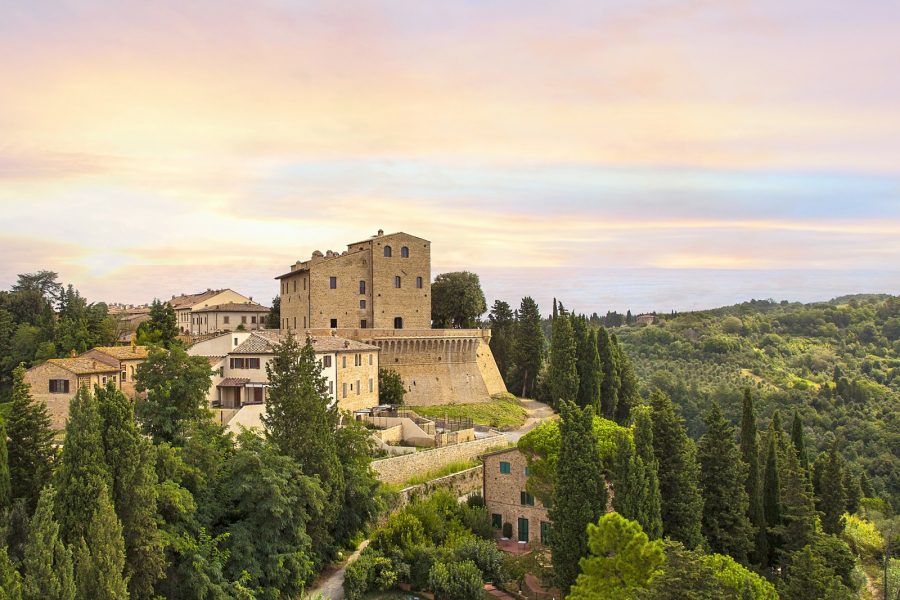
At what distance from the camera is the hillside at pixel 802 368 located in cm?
6762

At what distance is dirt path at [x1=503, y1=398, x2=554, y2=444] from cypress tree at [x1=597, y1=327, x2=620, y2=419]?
4.55m

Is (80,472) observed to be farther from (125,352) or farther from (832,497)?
(832,497)

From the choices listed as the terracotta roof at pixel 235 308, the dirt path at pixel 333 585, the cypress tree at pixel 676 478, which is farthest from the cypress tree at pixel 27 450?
the terracotta roof at pixel 235 308

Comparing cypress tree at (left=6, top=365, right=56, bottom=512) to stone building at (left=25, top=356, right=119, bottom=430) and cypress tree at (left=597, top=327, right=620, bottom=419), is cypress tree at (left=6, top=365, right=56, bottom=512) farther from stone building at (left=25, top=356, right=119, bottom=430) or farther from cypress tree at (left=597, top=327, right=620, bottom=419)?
cypress tree at (left=597, top=327, right=620, bottom=419)

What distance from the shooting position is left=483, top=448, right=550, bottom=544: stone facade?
31250 mm

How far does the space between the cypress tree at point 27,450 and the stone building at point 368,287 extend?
3018 cm

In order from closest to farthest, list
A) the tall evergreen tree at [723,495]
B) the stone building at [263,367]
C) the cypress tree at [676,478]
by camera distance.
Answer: the cypress tree at [676,478] < the tall evergreen tree at [723,495] < the stone building at [263,367]

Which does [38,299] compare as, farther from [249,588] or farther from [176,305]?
[249,588]

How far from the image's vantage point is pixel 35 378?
36000mm

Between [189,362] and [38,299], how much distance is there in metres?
36.0

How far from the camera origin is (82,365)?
37.5 m

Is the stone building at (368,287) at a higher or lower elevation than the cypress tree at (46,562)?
higher

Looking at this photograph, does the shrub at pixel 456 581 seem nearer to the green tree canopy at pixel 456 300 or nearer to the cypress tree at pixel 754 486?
the cypress tree at pixel 754 486

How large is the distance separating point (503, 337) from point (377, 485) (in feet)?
115
